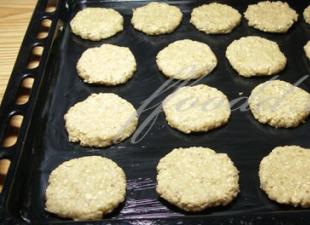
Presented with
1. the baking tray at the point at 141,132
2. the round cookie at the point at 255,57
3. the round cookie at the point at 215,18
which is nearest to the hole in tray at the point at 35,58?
the baking tray at the point at 141,132

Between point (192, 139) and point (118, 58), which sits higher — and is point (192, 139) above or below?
below

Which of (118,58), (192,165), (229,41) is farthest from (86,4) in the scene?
(192,165)

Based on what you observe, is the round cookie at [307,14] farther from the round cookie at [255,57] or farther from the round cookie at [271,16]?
the round cookie at [255,57]

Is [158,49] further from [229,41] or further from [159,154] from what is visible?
[159,154]

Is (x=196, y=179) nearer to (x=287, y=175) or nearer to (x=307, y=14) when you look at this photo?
(x=287, y=175)

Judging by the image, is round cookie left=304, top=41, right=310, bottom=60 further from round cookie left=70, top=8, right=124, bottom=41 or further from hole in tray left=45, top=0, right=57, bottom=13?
hole in tray left=45, top=0, right=57, bottom=13

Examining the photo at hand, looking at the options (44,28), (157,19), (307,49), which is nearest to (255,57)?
(307,49)

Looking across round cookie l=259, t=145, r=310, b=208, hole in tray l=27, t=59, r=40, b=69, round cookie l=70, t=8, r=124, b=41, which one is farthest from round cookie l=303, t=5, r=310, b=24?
hole in tray l=27, t=59, r=40, b=69
